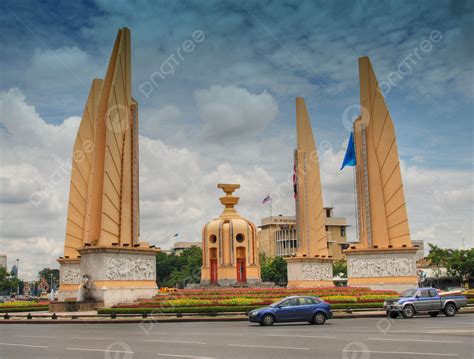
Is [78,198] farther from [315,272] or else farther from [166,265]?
[166,265]

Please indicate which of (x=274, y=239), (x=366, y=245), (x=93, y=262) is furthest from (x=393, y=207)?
(x=274, y=239)

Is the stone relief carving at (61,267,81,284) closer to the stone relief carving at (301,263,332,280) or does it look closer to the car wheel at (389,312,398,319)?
the stone relief carving at (301,263,332,280)

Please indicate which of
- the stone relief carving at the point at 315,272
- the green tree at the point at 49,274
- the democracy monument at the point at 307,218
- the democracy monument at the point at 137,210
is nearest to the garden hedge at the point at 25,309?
the democracy monument at the point at 137,210

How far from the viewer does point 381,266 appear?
3588 centimetres

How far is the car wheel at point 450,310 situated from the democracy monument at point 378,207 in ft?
41.8

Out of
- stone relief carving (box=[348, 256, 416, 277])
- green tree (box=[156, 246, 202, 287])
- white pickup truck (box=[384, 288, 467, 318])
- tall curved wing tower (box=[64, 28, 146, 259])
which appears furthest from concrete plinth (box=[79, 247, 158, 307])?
green tree (box=[156, 246, 202, 287])

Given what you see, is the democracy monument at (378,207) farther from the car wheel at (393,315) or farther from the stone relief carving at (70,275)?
the stone relief carving at (70,275)

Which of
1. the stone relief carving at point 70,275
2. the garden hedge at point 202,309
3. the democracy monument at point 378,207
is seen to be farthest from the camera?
the stone relief carving at point 70,275

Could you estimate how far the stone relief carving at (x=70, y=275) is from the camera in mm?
42719

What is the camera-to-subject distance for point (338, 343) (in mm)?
13109

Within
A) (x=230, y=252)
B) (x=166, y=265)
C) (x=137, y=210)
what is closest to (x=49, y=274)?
(x=166, y=265)

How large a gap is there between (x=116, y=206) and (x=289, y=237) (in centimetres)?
7794

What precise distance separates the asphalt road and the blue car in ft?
8.57

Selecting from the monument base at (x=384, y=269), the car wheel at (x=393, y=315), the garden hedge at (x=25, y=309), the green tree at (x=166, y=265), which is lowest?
the car wheel at (x=393, y=315)
